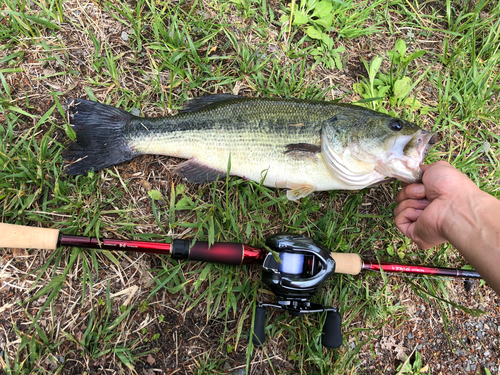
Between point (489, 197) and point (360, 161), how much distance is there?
1061 mm

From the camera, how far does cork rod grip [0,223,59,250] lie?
2.54m

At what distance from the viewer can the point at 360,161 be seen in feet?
9.74

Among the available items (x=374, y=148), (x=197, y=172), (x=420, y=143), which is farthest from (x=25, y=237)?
(x=420, y=143)

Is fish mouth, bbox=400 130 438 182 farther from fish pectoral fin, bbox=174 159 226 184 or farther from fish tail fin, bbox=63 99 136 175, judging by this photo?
fish tail fin, bbox=63 99 136 175

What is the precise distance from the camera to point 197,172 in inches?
126

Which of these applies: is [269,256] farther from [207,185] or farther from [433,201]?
[433,201]

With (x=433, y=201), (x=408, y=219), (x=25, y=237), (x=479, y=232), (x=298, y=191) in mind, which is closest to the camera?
(x=479, y=232)

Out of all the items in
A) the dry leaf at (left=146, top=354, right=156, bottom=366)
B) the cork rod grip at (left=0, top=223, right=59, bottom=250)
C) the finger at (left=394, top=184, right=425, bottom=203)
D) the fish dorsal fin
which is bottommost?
the dry leaf at (left=146, top=354, right=156, bottom=366)

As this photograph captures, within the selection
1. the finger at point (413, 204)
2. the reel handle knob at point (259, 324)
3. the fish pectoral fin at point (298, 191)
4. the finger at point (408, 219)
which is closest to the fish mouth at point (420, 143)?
the finger at point (413, 204)

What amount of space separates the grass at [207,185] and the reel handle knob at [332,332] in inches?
6.2

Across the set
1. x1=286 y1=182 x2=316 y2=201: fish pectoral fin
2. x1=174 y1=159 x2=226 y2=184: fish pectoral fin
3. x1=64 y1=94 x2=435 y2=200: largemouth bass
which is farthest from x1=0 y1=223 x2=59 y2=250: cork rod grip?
x1=286 y1=182 x2=316 y2=201: fish pectoral fin

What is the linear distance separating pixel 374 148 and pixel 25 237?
10.6 feet

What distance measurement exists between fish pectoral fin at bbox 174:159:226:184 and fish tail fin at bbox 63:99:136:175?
54 cm

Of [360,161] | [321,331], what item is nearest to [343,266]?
[321,331]
